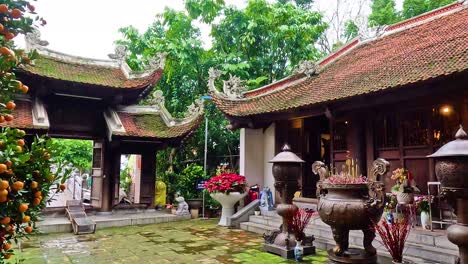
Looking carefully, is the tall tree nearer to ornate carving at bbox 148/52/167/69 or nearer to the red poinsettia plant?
ornate carving at bbox 148/52/167/69

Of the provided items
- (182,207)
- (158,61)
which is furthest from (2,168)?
(158,61)

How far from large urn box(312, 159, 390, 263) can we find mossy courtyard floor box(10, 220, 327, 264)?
3.02 ft

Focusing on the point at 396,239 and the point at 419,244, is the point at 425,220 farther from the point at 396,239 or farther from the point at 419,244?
the point at 396,239

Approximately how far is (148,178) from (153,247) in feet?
14.7

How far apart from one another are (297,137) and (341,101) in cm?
259

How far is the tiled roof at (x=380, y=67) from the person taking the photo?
5953 mm

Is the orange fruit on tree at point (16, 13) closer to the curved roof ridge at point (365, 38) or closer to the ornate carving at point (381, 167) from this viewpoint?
the ornate carving at point (381, 167)

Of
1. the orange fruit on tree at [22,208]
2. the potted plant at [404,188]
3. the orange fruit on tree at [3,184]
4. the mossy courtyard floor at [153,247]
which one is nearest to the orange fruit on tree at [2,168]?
the orange fruit on tree at [3,184]

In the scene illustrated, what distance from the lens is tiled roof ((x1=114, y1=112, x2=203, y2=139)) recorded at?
394 inches

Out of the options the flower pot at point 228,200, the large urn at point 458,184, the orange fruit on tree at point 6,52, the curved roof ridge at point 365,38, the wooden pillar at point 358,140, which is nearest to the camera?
the orange fruit on tree at point 6,52

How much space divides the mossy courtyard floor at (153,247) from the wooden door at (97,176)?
5.88 feet

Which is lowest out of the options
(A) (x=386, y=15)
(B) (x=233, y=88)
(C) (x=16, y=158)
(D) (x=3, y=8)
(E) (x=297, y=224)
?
(E) (x=297, y=224)

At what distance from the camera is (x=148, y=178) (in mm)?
10492

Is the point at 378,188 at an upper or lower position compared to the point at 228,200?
A: upper
